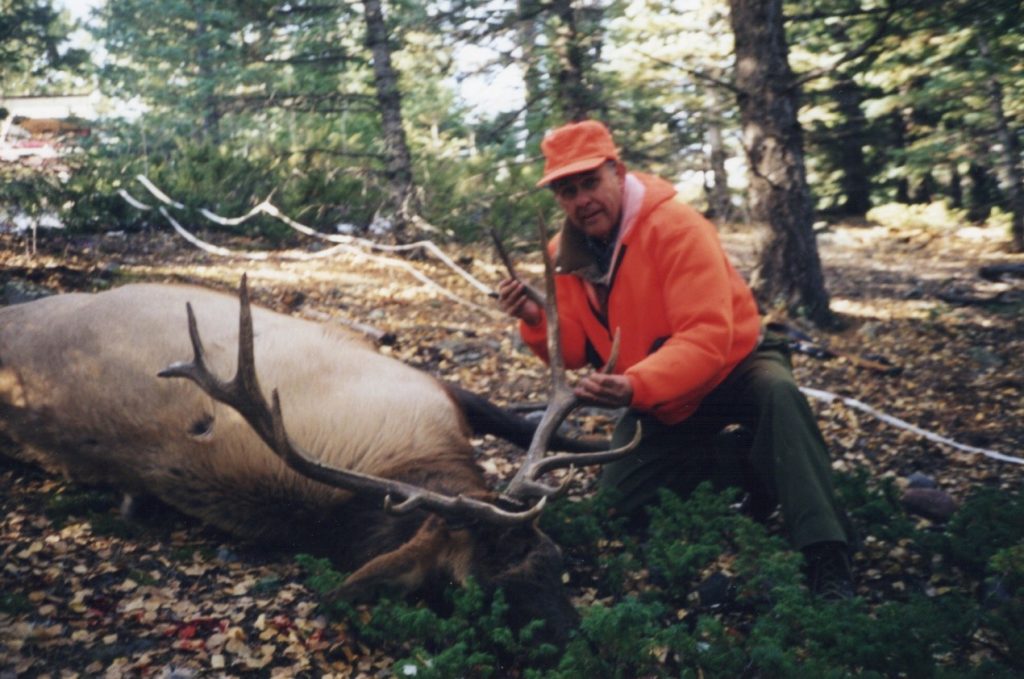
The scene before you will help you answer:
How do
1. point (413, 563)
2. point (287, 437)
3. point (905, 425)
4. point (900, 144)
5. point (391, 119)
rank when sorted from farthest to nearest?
point (900, 144)
point (391, 119)
point (905, 425)
point (287, 437)
point (413, 563)

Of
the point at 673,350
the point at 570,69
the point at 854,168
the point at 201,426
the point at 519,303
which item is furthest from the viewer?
the point at 854,168

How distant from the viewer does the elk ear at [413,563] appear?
3260mm

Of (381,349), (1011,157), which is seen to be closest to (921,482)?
(381,349)

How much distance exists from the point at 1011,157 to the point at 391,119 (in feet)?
27.2

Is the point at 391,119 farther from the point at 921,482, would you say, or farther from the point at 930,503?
the point at 930,503

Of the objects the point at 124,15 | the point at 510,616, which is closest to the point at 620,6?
the point at 510,616

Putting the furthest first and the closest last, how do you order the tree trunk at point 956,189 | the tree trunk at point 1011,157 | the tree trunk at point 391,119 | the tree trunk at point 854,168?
the tree trunk at point 854,168, the tree trunk at point 956,189, the tree trunk at point 1011,157, the tree trunk at point 391,119

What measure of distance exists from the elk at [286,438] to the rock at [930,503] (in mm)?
1739

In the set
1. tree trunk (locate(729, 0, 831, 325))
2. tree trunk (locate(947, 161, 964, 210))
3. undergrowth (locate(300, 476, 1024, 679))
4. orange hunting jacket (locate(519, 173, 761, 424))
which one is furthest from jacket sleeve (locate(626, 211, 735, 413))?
tree trunk (locate(947, 161, 964, 210))

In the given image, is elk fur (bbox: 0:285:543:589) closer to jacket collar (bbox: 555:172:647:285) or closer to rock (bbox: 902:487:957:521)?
jacket collar (bbox: 555:172:647:285)

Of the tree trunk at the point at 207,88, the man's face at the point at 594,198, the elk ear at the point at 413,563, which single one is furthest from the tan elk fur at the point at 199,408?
the tree trunk at the point at 207,88

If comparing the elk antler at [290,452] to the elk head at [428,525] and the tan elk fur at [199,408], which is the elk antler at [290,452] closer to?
the elk head at [428,525]

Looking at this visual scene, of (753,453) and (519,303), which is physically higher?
(519,303)

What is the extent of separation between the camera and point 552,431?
4.02 metres
